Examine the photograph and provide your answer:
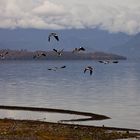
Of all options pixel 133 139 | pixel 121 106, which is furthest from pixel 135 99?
pixel 133 139

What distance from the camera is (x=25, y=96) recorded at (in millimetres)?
130875

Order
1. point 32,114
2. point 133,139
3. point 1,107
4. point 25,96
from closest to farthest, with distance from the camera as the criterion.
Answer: point 133,139, point 32,114, point 1,107, point 25,96

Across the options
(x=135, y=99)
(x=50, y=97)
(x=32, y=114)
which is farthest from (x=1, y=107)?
(x=135, y=99)

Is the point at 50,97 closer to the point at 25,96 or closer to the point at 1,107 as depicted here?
the point at 25,96

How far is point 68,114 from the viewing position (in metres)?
90.7

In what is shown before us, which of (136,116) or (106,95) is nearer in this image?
(136,116)

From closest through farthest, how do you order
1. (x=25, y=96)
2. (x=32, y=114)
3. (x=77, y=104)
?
(x=32, y=114) → (x=77, y=104) → (x=25, y=96)

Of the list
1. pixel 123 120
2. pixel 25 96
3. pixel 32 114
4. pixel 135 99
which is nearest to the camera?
pixel 123 120

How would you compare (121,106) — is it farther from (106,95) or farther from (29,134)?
(29,134)

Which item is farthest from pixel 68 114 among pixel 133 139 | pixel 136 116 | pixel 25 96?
pixel 25 96

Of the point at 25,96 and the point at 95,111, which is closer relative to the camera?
the point at 95,111

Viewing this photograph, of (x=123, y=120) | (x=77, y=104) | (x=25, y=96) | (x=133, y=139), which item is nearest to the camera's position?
(x=133, y=139)

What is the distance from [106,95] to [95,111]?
3925 cm

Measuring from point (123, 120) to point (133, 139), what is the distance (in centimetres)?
2291
